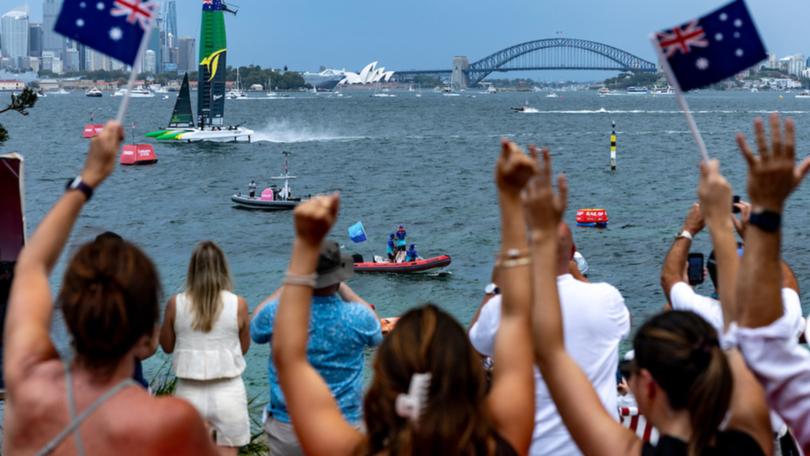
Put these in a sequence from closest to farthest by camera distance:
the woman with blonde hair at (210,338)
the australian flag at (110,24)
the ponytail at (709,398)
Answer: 1. the ponytail at (709,398)
2. the australian flag at (110,24)
3. the woman with blonde hair at (210,338)

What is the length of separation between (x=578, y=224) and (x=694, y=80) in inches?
1355

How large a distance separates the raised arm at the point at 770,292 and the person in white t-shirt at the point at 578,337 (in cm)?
115

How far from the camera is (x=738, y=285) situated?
2787 mm

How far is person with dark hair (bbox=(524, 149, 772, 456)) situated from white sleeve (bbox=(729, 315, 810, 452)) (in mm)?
48

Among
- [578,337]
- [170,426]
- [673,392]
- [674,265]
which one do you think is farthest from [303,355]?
[674,265]

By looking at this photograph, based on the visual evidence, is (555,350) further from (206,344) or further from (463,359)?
(206,344)

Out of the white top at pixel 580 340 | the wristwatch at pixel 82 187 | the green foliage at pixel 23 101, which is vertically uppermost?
the wristwatch at pixel 82 187

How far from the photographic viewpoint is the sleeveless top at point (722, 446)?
104 inches

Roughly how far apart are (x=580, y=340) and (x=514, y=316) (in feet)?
3.99

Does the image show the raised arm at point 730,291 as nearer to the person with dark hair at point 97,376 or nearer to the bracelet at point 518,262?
the bracelet at point 518,262

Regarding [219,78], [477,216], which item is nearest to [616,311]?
[477,216]

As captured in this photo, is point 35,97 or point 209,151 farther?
point 209,151

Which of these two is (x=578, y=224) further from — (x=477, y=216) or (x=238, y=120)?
(x=238, y=120)

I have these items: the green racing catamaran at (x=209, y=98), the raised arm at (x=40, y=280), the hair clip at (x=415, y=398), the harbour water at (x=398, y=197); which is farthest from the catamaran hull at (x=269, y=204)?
the green racing catamaran at (x=209, y=98)
